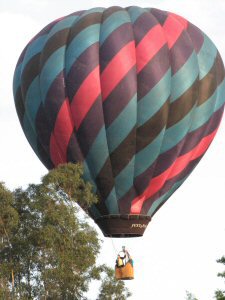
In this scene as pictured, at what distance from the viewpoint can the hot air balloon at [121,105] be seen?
29.8 metres

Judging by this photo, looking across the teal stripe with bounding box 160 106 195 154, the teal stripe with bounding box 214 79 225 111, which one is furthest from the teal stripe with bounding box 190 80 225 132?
the teal stripe with bounding box 160 106 195 154

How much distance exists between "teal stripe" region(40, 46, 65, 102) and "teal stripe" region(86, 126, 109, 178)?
87.4 inches

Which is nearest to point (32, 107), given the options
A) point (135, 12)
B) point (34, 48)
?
point (34, 48)

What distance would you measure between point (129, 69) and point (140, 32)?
1512mm

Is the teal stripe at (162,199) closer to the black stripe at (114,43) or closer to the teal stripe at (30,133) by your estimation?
the teal stripe at (30,133)

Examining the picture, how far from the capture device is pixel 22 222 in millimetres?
29141

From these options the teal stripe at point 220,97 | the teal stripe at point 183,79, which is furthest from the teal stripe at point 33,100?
the teal stripe at point 220,97

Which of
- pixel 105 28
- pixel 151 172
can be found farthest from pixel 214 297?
pixel 105 28

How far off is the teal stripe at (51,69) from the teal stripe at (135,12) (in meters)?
2.53

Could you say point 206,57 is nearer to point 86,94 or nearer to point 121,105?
point 121,105

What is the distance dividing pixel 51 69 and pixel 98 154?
3.04m

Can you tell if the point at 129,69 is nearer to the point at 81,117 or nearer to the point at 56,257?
the point at 81,117

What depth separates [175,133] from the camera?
30.3 metres

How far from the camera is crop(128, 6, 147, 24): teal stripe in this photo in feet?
103
